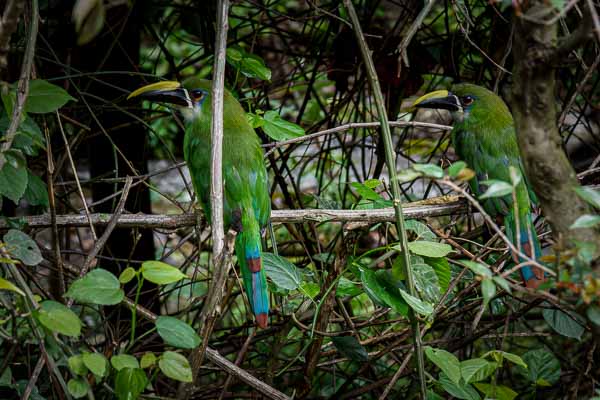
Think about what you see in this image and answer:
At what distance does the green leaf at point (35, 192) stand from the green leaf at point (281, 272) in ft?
3.06

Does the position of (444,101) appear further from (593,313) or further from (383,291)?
(593,313)

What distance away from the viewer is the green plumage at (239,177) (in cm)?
285

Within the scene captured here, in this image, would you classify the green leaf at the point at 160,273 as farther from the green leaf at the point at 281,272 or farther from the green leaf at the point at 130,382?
the green leaf at the point at 281,272

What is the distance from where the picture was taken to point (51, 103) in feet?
7.67

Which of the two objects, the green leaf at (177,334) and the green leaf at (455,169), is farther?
the green leaf at (177,334)

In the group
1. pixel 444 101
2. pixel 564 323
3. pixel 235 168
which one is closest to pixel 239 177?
pixel 235 168

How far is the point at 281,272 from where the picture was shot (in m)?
2.66

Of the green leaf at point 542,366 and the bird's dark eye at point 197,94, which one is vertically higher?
the bird's dark eye at point 197,94

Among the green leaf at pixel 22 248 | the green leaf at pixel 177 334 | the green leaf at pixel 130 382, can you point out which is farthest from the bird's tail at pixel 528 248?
the green leaf at pixel 22 248

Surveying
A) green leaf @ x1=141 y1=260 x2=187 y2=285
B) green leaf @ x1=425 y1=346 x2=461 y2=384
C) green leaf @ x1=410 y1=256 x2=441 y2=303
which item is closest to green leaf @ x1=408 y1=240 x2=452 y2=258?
green leaf @ x1=410 y1=256 x2=441 y2=303

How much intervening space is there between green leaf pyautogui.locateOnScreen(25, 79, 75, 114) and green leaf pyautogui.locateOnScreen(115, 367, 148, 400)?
0.88 m

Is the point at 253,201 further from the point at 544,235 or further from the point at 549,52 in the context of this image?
the point at 549,52

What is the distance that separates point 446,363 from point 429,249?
385 mm

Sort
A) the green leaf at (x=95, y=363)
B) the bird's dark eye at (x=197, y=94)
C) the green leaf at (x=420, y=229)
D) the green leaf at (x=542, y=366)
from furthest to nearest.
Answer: the bird's dark eye at (x=197, y=94) < the green leaf at (x=542, y=366) < the green leaf at (x=420, y=229) < the green leaf at (x=95, y=363)
